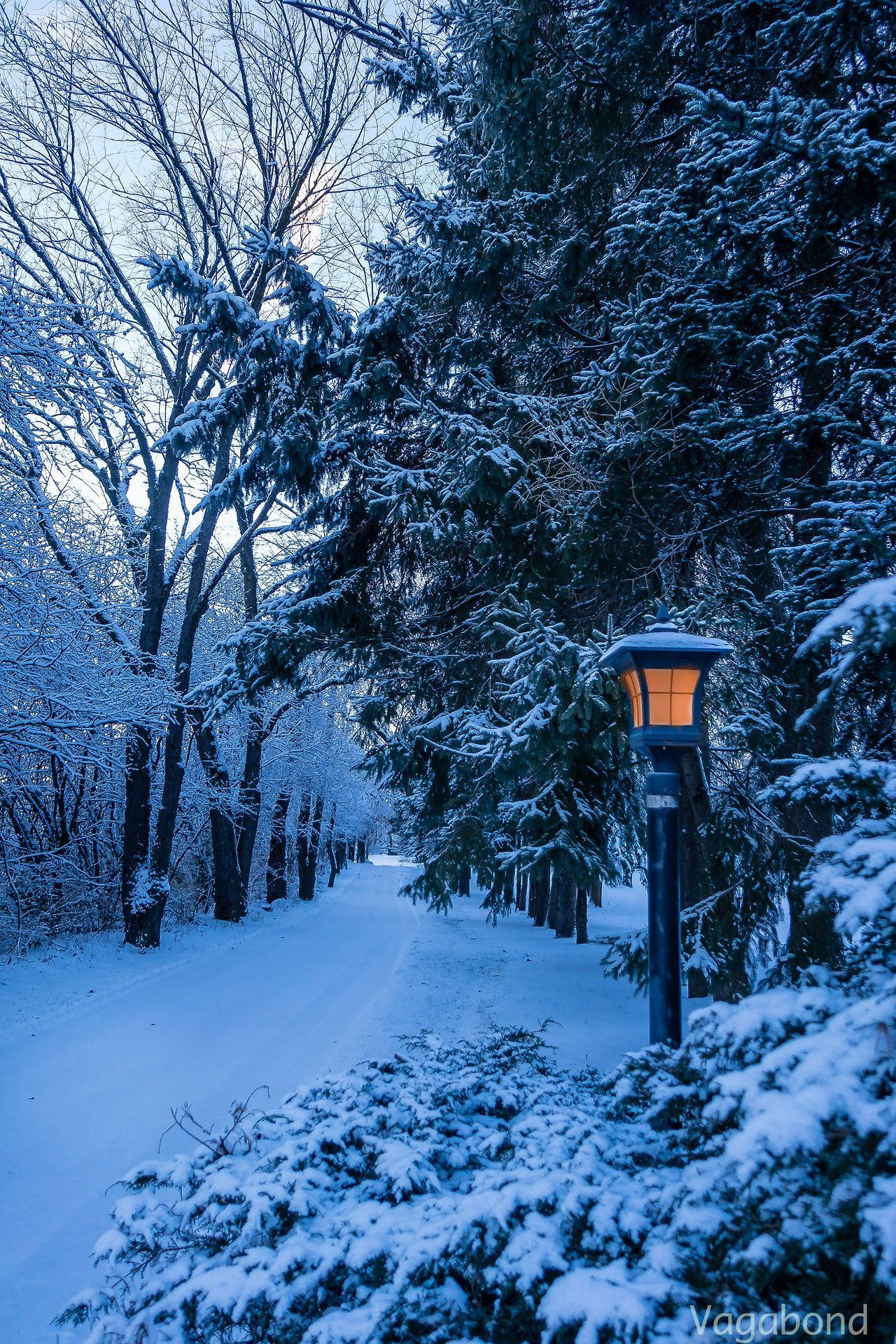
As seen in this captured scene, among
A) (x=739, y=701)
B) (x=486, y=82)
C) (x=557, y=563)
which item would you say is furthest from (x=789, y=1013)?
(x=486, y=82)

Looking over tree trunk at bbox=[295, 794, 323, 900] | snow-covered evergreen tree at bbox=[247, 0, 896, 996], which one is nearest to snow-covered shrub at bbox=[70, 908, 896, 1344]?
snow-covered evergreen tree at bbox=[247, 0, 896, 996]

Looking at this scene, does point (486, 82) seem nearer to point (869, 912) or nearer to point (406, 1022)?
point (869, 912)

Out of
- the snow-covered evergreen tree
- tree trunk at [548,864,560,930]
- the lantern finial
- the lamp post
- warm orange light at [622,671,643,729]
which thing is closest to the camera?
the lamp post

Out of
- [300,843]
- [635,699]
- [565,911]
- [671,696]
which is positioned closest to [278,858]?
[300,843]

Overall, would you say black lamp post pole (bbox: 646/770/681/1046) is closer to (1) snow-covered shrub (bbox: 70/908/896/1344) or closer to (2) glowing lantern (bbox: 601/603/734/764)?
(2) glowing lantern (bbox: 601/603/734/764)

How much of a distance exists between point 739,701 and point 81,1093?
6476 mm

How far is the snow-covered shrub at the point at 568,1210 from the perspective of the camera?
173cm

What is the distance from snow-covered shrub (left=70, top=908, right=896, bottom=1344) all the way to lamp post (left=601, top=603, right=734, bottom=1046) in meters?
0.63

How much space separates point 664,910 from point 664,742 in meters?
0.92

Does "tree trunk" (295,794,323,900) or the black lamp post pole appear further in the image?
"tree trunk" (295,794,323,900)

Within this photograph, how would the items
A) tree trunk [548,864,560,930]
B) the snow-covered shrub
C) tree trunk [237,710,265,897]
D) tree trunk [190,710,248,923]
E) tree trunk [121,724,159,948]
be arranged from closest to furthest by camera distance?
the snow-covered shrub, tree trunk [121,724,159,948], tree trunk [190,710,248,923], tree trunk [237,710,265,897], tree trunk [548,864,560,930]

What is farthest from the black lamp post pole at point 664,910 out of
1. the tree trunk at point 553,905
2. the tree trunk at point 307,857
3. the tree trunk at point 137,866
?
the tree trunk at point 307,857

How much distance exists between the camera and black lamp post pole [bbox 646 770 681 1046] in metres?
4.00

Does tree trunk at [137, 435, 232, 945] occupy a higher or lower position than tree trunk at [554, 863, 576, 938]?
higher
